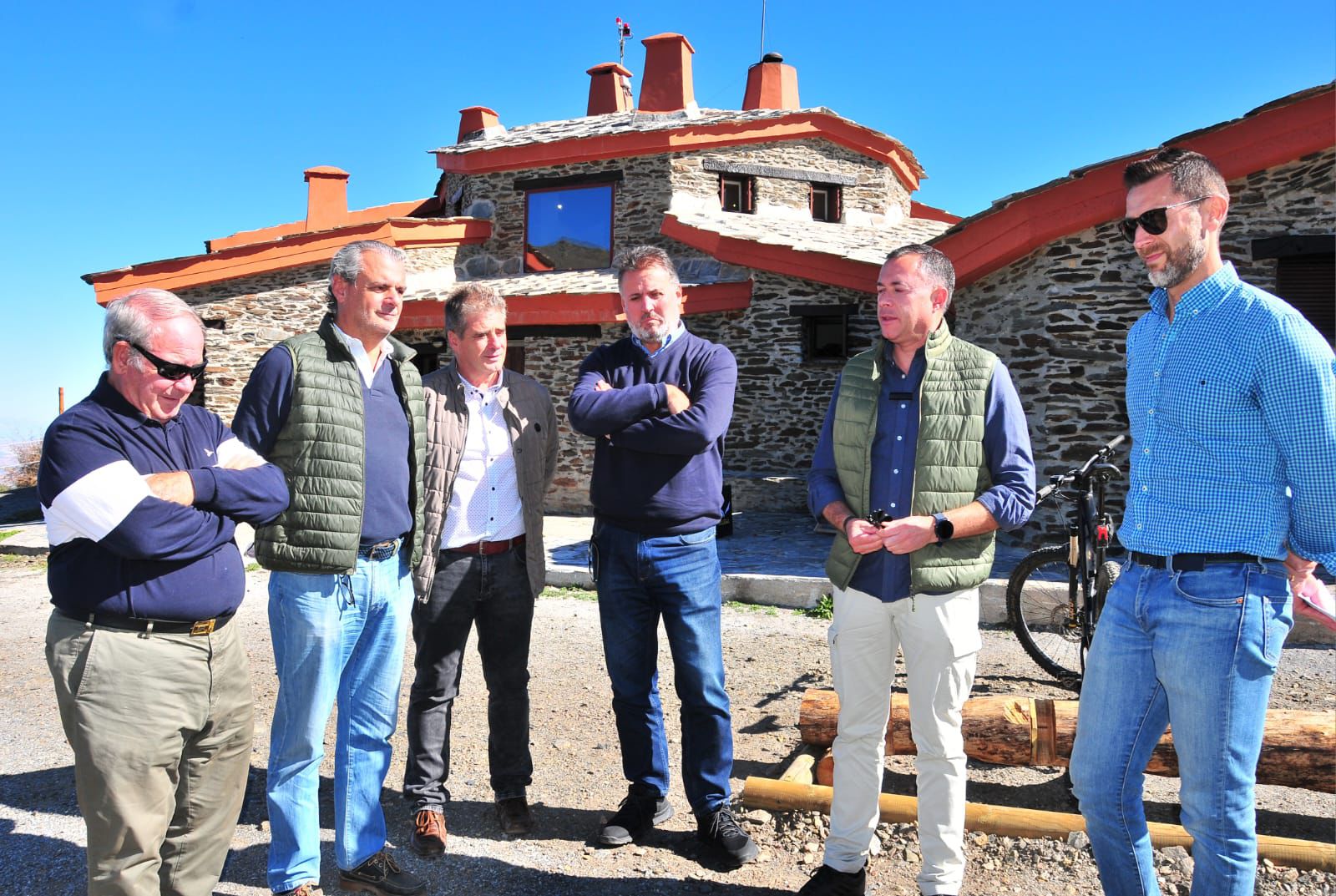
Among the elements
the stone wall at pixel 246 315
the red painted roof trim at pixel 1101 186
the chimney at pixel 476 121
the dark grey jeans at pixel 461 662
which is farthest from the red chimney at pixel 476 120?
the dark grey jeans at pixel 461 662

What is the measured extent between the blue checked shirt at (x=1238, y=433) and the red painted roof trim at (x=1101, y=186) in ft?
18.1

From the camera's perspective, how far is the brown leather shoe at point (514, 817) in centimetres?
356

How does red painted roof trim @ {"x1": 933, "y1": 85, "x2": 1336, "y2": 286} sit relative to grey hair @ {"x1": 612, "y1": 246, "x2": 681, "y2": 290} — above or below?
above

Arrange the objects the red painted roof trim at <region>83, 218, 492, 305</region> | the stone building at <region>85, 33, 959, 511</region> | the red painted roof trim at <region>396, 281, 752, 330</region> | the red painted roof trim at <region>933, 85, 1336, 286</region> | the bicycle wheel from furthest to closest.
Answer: the red painted roof trim at <region>83, 218, 492, 305</region> → the stone building at <region>85, 33, 959, 511</region> → the red painted roof trim at <region>396, 281, 752, 330</region> → the red painted roof trim at <region>933, 85, 1336, 286</region> → the bicycle wheel

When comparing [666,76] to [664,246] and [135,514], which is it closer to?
[664,246]

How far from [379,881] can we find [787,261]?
432 inches

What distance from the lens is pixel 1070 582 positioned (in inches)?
197

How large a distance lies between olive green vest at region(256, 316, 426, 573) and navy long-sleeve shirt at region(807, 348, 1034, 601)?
1714 millimetres

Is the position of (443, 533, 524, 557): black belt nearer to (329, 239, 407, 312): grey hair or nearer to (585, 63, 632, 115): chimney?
(329, 239, 407, 312): grey hair

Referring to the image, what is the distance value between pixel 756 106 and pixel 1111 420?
1207 centimetres

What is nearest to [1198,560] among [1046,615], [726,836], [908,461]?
[908,461]

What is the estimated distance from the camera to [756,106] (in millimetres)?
18391

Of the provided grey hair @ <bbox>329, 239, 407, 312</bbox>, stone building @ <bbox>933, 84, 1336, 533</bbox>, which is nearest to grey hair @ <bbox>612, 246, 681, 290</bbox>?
grey hair @ <bbox>329, 239, 407, 312</bbox>

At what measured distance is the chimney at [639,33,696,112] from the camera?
17781 millimetres
